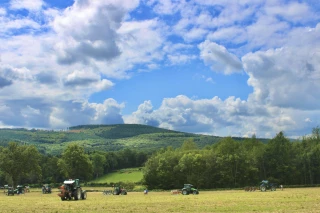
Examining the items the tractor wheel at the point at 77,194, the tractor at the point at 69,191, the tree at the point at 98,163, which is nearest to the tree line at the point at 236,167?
the tractor wheel at the point at 77,194

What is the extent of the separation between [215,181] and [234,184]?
5.80 m

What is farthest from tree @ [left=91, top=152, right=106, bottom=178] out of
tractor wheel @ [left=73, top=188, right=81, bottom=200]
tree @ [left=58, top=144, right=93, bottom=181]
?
tractor wheel @ [left=73, top=188, right=81, bottom=200]

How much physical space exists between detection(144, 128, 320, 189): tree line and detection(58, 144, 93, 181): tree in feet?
83.5

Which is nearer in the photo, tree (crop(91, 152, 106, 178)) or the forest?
the forest

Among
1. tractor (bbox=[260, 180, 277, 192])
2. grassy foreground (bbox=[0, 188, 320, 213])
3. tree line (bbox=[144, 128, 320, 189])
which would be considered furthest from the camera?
tree line (bbox=[144, 128, 320, 189])

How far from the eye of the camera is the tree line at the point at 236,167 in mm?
110562

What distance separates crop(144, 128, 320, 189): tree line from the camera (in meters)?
111

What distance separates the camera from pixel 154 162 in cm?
11750

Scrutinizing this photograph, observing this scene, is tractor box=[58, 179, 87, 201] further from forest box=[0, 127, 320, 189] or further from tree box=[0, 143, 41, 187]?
tree box=[0, 143, 41, 187]

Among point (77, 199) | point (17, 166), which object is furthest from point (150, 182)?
point (77, 199)

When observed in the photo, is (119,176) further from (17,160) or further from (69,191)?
(69,191)

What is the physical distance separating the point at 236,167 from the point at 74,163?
56928 millimetres

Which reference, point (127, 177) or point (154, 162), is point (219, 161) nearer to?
point (154, 162)

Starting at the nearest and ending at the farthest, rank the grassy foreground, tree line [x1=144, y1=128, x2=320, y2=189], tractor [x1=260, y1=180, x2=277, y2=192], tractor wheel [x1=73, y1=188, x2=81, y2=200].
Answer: the grassy foreground < tractor wheel [x1=73, y1=188, x2=81, y2=200] < tractor [x1=260, y1=180, x2=277, y2=192] < tree line [x1=144, y1=128, x2=320, y2=189]
